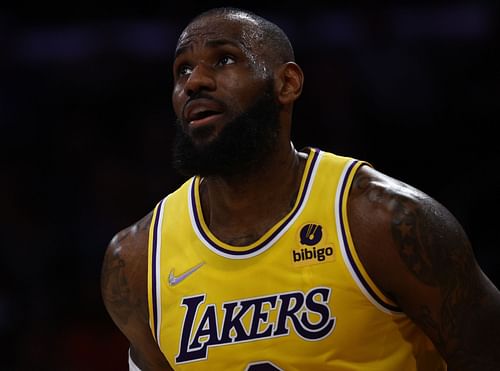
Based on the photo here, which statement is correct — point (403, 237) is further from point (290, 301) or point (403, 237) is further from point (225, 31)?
point (225, 31)

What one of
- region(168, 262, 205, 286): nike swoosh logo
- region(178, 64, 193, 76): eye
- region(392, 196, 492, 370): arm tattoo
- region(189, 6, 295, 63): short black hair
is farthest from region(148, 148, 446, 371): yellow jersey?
region(178, 64, 193, 76): eye

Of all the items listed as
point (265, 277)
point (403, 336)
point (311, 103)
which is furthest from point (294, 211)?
point (311, 103)

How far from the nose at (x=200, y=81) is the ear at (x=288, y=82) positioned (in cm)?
24

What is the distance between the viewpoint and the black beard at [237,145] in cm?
269

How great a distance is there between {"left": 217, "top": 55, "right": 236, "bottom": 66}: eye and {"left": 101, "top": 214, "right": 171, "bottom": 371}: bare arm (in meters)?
0.59

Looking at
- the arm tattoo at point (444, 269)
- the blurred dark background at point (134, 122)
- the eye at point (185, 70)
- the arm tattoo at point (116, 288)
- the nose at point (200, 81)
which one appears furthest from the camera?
the blurred dark background at point (134, 122)

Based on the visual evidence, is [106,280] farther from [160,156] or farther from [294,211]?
[160,156]

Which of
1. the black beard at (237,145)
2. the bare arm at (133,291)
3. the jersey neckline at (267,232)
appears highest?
the black beard at (237,145)

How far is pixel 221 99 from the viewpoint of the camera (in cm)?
267

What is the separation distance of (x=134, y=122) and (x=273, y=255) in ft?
12.3

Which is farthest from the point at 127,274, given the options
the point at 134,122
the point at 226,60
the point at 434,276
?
the point at 134,122

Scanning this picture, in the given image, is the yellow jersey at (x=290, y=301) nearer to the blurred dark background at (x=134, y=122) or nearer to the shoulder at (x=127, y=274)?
the shoulder at (x=127, y=274)

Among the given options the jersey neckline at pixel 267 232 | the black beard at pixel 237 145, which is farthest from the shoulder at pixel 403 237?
the black beard at pixel 237 145

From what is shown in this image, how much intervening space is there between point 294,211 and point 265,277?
222 mm
